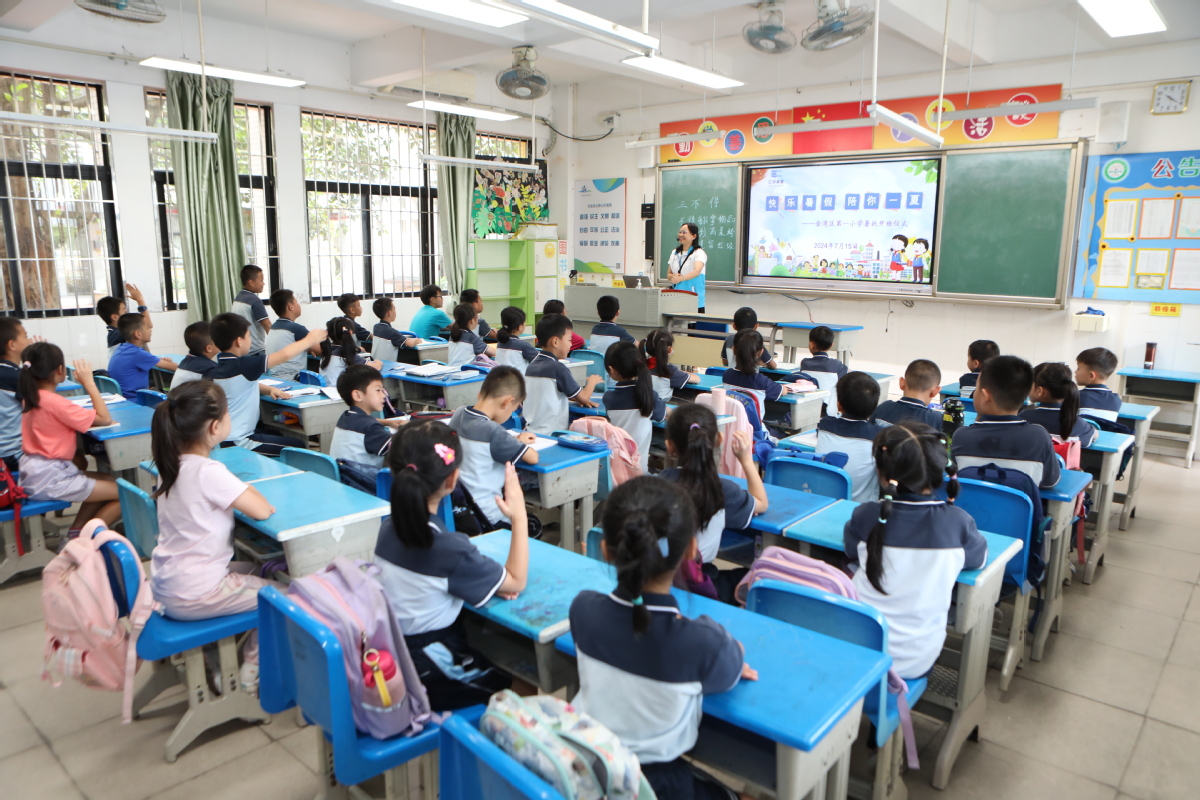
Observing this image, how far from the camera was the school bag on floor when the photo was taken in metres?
1.13

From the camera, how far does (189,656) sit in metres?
2.22

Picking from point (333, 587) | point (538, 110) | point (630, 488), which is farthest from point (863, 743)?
point (538, 110)

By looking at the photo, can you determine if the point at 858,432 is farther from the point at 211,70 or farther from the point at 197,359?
the point at 211,70

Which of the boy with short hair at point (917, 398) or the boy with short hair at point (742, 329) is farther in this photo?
the boy with short hair at point (742, 329)

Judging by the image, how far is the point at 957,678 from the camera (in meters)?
2.33

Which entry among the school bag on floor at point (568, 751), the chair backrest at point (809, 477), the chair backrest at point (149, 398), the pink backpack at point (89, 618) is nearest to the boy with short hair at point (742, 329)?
the chair backrest at point (809, 477)

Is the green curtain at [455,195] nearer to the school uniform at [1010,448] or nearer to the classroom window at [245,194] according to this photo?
the classroom window at [245,194]

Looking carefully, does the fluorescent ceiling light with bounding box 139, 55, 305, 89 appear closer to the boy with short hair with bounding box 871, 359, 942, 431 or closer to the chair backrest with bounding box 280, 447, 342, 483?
the chair backrest with bounding box 280, 447, 342, 483

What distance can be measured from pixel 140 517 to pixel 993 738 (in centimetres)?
276

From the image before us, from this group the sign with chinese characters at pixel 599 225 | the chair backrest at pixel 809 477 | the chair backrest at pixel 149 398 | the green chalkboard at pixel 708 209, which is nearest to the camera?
the chair backrest at pixel 809 477

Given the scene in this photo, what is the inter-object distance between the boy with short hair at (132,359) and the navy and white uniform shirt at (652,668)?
4100 millimetres

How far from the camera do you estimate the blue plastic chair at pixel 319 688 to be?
1.52 metres

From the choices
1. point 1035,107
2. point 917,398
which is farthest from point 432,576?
point 1035,107

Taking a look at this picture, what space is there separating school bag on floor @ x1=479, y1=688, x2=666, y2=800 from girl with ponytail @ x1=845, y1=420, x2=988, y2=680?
3.20ft
